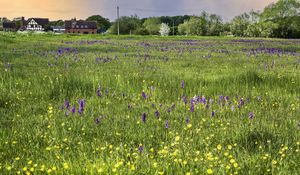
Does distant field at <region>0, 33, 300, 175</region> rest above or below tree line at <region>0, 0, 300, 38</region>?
below

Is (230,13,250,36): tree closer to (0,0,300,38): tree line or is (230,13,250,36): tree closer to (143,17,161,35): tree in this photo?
(0,0,300,38): tree line

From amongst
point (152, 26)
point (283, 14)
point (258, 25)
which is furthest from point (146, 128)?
point (152, 26)

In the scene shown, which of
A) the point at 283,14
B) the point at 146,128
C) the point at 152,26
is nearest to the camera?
the point at 146,128

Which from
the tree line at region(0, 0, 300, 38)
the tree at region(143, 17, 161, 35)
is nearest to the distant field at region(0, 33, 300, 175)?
the tree line at region(0, 0, 300, 38)

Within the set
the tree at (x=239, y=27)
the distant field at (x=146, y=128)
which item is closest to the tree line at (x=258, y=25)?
the tree at (x=239, y=27)

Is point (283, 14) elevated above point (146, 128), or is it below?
above

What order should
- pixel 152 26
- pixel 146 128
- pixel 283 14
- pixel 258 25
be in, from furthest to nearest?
pixel 152 26
pixel 283 14
pixel 258 25
pixel 146 128

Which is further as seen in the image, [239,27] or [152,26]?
[152,26]

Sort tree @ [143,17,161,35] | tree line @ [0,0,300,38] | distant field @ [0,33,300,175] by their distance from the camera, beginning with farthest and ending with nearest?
tree @ [143,17,161,35]
tree line @ [0,0,300,38]
distant field @ [0,33,300,175]

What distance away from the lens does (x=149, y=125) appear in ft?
15.4

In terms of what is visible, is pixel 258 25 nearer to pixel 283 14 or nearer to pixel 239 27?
pixel 239 27

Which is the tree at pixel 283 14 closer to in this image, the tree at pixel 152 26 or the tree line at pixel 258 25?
the tree line at pixel 258 25

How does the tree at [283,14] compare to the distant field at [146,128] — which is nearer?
the distant field at [146,128]

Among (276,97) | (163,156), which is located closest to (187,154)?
(163,156)
